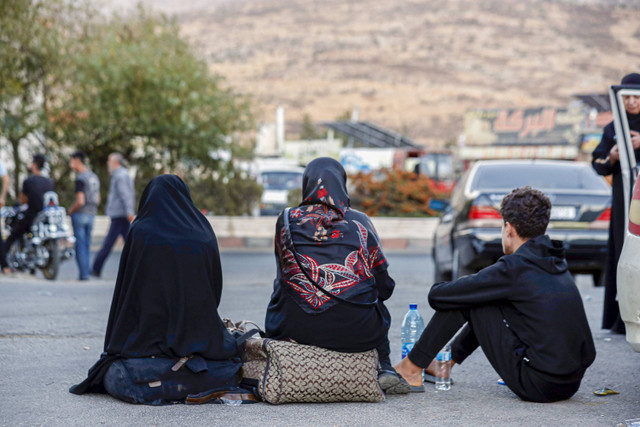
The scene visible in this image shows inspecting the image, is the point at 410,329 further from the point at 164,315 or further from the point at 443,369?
the point at 164,315

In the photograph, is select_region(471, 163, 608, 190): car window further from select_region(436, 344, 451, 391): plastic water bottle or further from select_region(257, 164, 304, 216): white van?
select_region(257, 164, 304, 216): white van

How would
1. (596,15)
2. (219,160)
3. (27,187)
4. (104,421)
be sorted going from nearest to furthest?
(104,421)
(27,187)
(219,160)
(596,15)

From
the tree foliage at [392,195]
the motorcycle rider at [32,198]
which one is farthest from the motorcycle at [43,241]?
the tree foliage at [392,195]

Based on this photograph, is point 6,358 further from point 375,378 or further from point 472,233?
point 472,233

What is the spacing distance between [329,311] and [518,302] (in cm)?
102

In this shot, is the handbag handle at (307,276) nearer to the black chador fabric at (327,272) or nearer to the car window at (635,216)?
the black chador fabric at (327,272)

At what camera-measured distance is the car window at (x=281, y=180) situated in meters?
26.0

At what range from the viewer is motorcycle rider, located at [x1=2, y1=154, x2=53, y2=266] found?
39.1 feet

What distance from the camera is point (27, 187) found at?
11930 mm

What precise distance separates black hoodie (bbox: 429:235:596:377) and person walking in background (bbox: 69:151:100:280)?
8100 millimetres

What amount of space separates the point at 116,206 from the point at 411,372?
8052mm

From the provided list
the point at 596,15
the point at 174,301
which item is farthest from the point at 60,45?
the point at 596,15

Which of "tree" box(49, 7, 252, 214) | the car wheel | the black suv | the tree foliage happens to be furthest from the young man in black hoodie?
"tree" box(49, 7, 252, 214)

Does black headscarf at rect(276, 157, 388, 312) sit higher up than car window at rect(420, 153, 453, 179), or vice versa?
car window at rect(420, 153, 453, 179)
